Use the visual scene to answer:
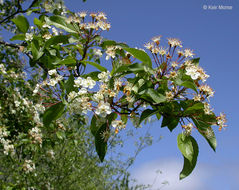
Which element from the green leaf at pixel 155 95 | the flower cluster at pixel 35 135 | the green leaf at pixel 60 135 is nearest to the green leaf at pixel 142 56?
the green leaf at pixel 155 95

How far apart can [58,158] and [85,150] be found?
1.08 meters

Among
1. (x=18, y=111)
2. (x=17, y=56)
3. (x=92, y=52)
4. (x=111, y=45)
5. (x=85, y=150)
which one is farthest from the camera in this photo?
(x=85, y=150)

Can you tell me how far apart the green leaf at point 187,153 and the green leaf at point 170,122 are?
0.09m

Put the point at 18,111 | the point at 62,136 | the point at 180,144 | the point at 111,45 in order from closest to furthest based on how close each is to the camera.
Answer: the point at 180,144
the point at 111,45
the point at 62,136
the point at 18,111

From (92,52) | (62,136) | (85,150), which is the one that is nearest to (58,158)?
(85,150)

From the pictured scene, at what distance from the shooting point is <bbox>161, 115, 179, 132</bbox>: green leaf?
1.28 meters

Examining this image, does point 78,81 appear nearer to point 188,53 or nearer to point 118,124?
point 118,124

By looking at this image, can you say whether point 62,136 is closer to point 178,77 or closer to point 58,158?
point 178,77

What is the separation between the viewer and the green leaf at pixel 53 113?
49.3 inches

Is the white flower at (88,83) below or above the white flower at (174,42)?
below

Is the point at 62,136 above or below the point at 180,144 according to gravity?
above

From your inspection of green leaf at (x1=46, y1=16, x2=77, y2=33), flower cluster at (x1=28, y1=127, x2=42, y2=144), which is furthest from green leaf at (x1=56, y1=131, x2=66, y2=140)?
green leaf at (x1=46, y1=16, x2=77, y2=33)

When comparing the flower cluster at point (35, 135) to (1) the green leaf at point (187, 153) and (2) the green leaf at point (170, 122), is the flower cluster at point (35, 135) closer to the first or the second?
(2) the green leaf at point (170, 122)

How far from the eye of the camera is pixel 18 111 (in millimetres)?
4020
